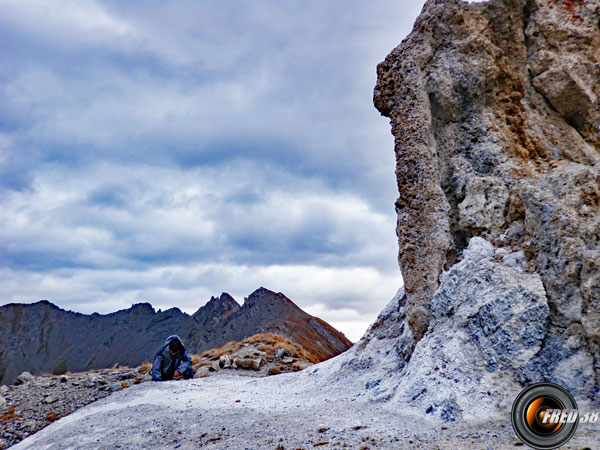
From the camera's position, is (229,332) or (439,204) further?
(229,332)

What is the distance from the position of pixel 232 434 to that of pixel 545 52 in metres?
12.1

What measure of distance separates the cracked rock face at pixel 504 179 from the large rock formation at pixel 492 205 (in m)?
0.03

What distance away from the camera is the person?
1527 cm

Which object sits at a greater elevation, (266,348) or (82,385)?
(266,348)

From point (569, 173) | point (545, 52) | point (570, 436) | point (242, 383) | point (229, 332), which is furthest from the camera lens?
point (229, 332)

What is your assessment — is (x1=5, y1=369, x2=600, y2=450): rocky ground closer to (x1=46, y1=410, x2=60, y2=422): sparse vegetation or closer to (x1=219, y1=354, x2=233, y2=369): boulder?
(x1=46, y1=410, x2=60, y2=422): sparse vegetation

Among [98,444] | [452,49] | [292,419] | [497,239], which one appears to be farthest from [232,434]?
[452,49]

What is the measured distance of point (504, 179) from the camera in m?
9.41

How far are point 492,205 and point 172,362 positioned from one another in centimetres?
1268

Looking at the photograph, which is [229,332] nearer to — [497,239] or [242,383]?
[242,383]

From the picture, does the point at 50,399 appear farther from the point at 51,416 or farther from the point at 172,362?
the point at 172,362

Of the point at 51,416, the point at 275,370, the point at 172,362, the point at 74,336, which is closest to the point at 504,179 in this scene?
the point at 275,370

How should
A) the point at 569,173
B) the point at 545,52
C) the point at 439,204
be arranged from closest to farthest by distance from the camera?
the point at 569,173
the point at 439,204
the point at 545,52

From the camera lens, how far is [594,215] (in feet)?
24.1
